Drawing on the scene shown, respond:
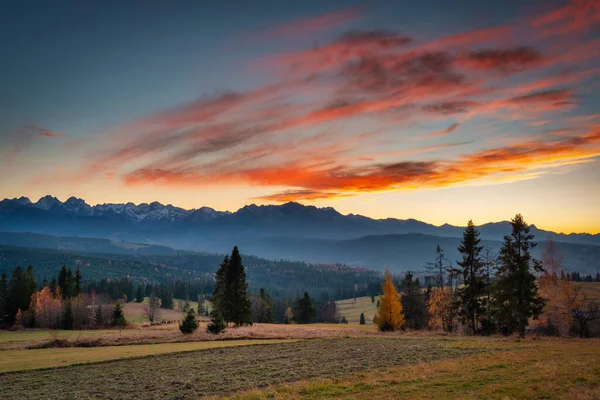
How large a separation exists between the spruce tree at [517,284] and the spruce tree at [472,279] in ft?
11.7

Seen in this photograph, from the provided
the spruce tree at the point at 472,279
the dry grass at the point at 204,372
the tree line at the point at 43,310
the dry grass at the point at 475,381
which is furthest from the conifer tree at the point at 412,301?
the tree line at the point at 43,310

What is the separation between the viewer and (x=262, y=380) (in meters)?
26.0

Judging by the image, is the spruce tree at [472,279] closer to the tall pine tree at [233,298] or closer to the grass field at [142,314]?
the tall pine tree at [233,298]

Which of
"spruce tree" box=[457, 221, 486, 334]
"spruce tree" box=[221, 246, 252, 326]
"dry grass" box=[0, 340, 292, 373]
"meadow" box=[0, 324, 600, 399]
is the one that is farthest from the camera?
"spruce tree" box=[221, 246, 252, 326]

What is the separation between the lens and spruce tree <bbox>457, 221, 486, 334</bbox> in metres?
56.4

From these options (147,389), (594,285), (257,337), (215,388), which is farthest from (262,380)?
(594,285)

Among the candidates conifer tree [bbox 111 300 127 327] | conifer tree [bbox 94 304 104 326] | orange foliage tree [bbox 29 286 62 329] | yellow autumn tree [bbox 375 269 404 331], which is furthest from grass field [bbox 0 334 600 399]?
conifer tree [bbox 94 304 104 326]

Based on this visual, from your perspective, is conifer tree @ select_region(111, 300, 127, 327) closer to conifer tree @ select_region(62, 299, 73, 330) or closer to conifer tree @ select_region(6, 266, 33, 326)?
conifer tree @ select_region(62, 299, 73, 330)

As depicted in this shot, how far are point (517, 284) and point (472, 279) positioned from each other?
7.23 meters

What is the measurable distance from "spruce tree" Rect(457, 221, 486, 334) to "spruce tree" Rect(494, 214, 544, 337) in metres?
3.57

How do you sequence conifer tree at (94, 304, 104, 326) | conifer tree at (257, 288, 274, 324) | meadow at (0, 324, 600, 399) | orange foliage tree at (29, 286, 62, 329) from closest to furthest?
meadow at (0, 324, 600, 399), orange foliage tree at (29, 286, 62, 329), conifer tree at (94, 304, 104, 326), conifer tree at (257, 288, 274, 324)

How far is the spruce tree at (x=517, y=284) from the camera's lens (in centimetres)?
4981

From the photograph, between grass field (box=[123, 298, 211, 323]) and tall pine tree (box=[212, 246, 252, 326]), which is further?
grass field (box=[123, 298, 211, 323])

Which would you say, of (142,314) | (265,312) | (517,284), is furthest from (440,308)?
(142,314)
